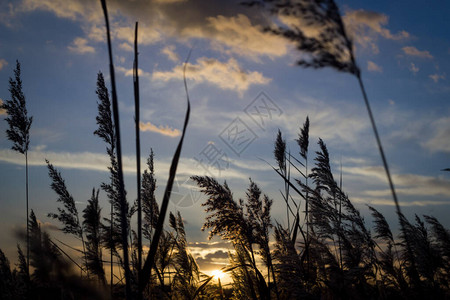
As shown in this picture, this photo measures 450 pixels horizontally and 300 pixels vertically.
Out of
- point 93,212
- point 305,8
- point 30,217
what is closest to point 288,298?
point 93,212

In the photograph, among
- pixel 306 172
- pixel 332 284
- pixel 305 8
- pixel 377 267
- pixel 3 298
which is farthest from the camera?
pixel 306 172

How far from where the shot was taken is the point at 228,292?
449cm

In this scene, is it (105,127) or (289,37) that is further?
(105,127)

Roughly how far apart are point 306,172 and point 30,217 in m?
3.85

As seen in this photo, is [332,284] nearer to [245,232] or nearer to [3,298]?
[245,232]

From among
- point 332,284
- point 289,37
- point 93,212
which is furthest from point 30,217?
point 289,37

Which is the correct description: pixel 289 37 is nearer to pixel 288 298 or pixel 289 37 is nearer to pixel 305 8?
pixel 305 8

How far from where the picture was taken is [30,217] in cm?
463

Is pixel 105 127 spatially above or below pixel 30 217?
above

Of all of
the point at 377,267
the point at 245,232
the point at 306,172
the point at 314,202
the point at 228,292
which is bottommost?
the point at 228,292

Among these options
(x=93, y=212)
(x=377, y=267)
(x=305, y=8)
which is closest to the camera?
(x=305, y=8)

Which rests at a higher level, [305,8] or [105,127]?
[105,127]

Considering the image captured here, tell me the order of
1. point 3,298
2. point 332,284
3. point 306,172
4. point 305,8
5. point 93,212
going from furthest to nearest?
1. point 306,172
2. point 93,212
3. point 332,284
4. point 3,298
5. point 305,8

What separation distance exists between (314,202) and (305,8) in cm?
239
